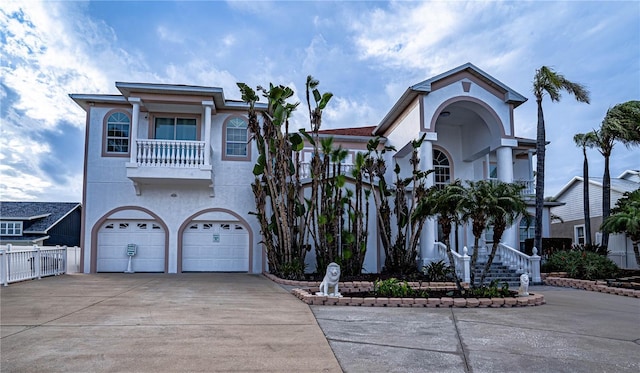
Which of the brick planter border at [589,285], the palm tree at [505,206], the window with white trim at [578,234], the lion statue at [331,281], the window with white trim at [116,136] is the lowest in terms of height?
the brick planter border at [589,285]

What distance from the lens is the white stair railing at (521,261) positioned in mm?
14344

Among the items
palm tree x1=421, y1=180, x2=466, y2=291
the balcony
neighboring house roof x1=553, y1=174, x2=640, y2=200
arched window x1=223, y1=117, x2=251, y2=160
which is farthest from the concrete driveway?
neighboring house roof x1=553, y1=174, x2=640, y2=200

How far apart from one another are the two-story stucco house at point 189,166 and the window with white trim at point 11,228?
12263 mm

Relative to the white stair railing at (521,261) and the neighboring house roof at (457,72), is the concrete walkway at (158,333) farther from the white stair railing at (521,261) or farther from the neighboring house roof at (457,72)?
the neighboring house roof at (457,72)

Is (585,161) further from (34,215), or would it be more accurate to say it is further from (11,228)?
(11,228)

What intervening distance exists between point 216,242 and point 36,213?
1566cm

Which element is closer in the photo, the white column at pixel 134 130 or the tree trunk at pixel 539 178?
the white column at pixel 134 130

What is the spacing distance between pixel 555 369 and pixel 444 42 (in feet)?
37.4

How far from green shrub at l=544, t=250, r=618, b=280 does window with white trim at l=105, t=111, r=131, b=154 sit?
15912 mm

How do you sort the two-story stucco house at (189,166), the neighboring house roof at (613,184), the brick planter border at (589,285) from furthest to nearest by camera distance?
the neighboring house roof at (613,184) → the two-story stucco house at (189,166) → the brick planter border at (589,285)

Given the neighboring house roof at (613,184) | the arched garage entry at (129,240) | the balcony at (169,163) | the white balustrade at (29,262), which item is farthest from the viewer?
the neighboring house roof at (613,184)

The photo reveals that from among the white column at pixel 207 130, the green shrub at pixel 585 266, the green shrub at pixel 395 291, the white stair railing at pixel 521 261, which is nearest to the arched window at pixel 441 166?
the white stair railing at pixel 521 261

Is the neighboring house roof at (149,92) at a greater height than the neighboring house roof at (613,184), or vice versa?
the neighboring house roof at (149,92)

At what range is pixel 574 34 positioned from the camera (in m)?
12.9
